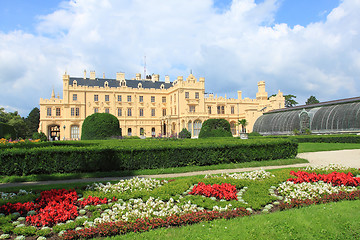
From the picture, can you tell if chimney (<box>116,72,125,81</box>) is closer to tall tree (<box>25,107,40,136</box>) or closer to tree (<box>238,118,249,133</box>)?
tree (<box>238,118,249,133</box>)

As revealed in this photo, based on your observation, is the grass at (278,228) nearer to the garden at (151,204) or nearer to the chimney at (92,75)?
the garden at (151,204)

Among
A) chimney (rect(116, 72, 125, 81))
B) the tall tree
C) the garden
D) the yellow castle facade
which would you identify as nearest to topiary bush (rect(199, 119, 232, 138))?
the garden

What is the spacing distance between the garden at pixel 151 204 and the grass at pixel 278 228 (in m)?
0.28

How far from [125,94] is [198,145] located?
4514cm

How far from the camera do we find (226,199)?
284 inches

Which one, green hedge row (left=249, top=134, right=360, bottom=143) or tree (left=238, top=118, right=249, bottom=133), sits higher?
tree (left=238, top=118, right=249, bottom=133)

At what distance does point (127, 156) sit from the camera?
1250 centimetres

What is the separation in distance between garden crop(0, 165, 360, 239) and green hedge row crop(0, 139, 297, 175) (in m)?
3.54

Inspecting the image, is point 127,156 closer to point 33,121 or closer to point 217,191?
point 217,191

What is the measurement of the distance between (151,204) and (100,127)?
2368 centimetres

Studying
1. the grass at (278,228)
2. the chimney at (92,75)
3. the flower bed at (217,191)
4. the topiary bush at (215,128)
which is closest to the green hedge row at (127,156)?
the flower bed at (217,191)

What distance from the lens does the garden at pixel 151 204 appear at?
206 inches

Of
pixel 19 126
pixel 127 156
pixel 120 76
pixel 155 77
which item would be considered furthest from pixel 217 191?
pixel 19 126

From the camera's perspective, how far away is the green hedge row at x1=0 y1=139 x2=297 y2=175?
37.0ft
